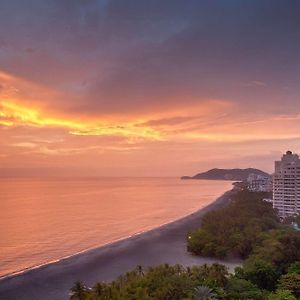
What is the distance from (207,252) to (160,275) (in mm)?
18877

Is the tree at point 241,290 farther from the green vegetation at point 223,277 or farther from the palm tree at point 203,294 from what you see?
the palm tree at point 203,294

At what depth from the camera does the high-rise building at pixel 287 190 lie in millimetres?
87544

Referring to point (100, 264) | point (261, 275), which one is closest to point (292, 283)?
point (261, 275)

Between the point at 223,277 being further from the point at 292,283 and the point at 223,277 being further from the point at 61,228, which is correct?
the point at 61,228

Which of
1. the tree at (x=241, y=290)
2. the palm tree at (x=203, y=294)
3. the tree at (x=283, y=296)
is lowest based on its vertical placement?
the tree at (x=241, y=290)

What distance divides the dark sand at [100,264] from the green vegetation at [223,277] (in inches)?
126

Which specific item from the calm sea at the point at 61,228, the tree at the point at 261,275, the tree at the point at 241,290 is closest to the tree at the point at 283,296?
the tree at the point at 241,290

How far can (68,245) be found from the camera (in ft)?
185

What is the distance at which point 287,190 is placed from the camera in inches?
3546

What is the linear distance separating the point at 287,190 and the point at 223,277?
6260cm

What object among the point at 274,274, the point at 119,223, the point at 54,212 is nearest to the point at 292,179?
the point at 119,223

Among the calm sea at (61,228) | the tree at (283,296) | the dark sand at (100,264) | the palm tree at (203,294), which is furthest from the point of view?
the calm sea at (61,228)

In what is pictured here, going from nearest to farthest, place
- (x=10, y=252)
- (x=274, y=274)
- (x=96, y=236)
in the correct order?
(x=274, y=274) → (x=10, y=252) → (x=96, y=236)

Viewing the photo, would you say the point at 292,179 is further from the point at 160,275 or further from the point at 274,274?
the point at 160,275
